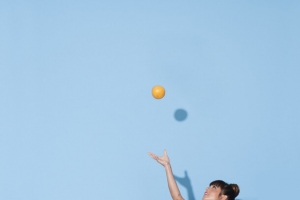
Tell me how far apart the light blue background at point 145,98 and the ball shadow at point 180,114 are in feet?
0.09

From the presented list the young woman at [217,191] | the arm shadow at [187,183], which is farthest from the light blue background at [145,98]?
the young woman at [217,191]

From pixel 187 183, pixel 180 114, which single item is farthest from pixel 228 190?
pixel 180 114

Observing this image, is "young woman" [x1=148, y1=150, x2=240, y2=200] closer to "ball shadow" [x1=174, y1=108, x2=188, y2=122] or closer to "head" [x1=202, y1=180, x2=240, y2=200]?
"head" [x1=202, y1=180, x2=240, y2=200]

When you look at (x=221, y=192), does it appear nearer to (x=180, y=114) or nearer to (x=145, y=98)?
(x=180, y=114)

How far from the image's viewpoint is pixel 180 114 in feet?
9.46

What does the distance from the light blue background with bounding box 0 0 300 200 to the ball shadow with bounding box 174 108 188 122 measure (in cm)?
3

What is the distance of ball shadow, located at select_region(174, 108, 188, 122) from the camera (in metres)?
2.87

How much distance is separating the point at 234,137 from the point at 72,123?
1152 millimetres

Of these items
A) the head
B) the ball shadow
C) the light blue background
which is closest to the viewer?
the head

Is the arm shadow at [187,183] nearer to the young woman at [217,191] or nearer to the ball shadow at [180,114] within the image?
the ball shadow at [180,114]

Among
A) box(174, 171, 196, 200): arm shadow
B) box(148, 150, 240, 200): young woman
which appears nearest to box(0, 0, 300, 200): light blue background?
box(174, 171, 196, 200): arm shadow

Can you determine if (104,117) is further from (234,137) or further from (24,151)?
(234,137)

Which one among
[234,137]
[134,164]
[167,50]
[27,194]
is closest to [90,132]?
[134,164]

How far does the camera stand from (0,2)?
2824mm
